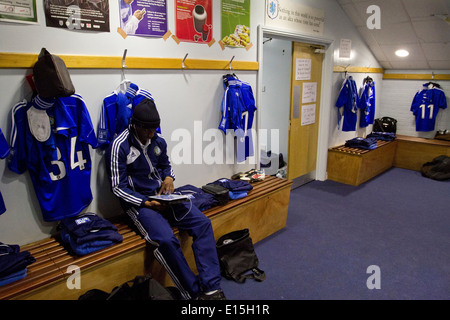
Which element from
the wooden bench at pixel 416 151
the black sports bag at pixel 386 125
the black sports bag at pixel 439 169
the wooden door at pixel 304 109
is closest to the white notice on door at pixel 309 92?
the wooden door at pixel 304 109

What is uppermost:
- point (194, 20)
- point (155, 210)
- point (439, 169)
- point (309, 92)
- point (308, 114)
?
point (194, 20)

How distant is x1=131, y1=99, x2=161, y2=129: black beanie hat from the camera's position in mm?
1974

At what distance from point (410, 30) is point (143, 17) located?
351cm

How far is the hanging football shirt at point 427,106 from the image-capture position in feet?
15.4

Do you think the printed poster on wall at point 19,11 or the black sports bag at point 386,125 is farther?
the black sports bag at point 386,125

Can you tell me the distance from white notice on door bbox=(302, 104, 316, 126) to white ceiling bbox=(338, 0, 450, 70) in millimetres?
1298

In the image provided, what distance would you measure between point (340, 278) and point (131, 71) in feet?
6.92

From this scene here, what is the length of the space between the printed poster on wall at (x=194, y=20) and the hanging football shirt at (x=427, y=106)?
12.9 ft

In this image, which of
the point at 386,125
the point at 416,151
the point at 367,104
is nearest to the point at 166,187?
the point at 367,104

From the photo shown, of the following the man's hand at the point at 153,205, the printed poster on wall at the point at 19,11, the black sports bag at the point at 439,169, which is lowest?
the black sports bag at the point at 439,169

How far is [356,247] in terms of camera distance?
267 centimetres

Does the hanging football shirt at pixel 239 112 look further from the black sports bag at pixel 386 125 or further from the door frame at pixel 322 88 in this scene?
the black sports bag at pixel 386 125

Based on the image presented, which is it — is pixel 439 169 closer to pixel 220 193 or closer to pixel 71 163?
pixel 220 193
